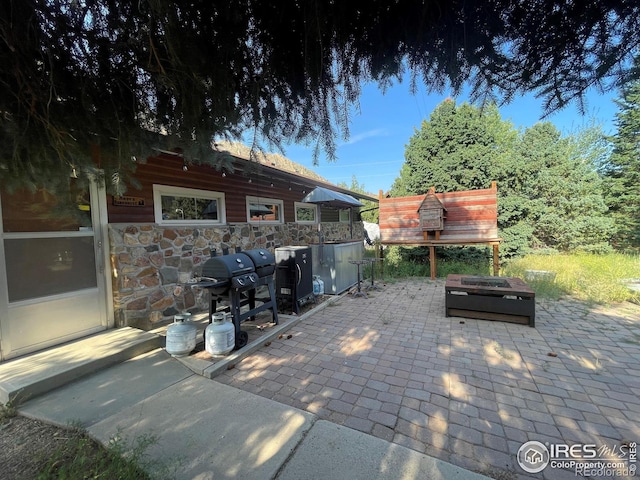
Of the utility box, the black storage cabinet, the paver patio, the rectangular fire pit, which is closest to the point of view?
the paver patio

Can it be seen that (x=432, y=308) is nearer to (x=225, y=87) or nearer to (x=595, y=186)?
(x=225, y=87)

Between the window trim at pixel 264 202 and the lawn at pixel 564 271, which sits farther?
the window trim at pixel 264 202

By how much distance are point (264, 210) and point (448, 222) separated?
5.06m

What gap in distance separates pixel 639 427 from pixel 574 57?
252cm

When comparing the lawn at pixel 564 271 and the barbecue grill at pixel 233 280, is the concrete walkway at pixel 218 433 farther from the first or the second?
the lawn at pixel 564 271

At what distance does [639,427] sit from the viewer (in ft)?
6.14

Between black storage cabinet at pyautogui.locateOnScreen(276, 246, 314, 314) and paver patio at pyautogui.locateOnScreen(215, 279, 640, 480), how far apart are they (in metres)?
0.67

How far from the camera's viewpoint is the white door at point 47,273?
2865mm

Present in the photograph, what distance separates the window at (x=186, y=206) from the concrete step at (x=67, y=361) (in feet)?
6.24

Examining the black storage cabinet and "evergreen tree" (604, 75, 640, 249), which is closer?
the black storage cabinet

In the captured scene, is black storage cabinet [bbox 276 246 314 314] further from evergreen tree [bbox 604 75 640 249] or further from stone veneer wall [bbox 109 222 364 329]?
evergreen tree [bbox 604 75 640 249]

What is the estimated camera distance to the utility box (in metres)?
7.09

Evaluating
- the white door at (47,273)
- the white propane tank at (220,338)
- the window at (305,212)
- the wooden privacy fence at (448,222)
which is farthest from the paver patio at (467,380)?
the window at (305,212)

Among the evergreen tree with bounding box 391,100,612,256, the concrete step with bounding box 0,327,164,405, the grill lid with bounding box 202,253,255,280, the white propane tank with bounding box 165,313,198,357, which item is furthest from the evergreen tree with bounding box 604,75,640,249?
the concrete step with bounding box 0,327,164,405
